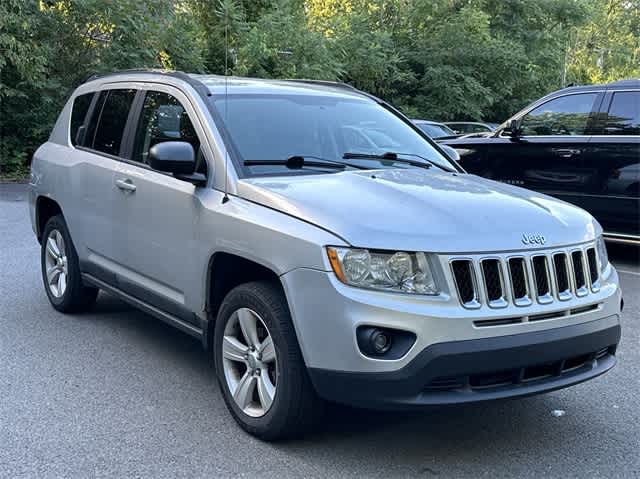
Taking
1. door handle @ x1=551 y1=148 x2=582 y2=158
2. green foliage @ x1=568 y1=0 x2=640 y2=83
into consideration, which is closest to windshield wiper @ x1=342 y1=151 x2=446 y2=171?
door handle @ x1=551 y1=148 x2=582 y2=158

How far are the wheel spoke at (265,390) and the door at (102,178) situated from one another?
1.74 metres

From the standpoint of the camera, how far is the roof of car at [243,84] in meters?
4.56

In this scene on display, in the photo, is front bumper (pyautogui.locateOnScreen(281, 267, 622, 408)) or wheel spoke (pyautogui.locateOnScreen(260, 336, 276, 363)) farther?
wheel spoke (pyautogui.locateOnScreen(260, 336, 276, 363))

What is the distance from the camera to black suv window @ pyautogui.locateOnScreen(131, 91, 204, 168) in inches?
173

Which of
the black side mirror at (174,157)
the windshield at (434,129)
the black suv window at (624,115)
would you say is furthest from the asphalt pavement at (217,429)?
the windshield at (434,129)

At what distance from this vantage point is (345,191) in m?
3.62

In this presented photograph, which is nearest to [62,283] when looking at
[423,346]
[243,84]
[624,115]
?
[243,84]

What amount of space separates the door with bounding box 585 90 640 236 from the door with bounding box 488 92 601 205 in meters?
0.14

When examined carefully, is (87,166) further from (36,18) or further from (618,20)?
(618,20)

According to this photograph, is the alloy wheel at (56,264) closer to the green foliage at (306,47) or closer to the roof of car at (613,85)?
the roof of car at (613,85)

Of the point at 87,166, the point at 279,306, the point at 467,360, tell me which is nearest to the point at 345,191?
the point at 279,306

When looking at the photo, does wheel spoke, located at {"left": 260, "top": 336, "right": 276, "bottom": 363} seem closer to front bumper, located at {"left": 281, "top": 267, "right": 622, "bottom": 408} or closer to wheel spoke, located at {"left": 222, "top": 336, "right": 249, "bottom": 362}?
wheel spoke, located at {"left": 222, "top": 336, "right": 249, "bottom": 362}

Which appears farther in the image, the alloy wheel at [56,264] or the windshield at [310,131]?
the alloy wheel at [56,264]

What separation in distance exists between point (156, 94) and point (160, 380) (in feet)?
6.13
